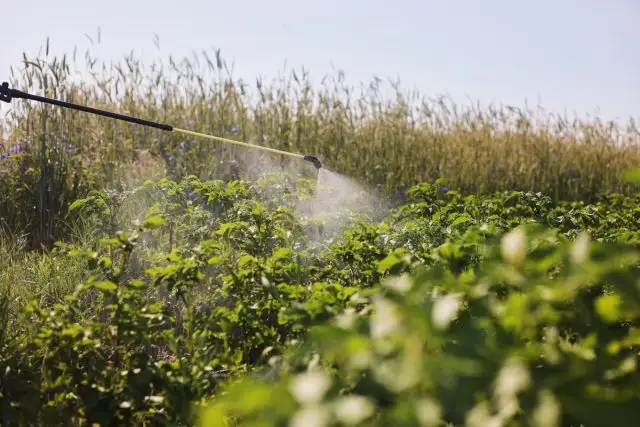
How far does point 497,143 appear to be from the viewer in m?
8.52

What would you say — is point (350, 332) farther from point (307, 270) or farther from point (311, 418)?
point (307, 270)

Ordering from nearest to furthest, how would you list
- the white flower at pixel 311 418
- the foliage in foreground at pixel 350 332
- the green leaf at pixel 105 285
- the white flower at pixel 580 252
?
1. the white flower at pixel 311 418
2. the foliage in foreground at pixel 350 332
3. the white flower at pixel 580 252
4. the green leaf at pixel 105 285

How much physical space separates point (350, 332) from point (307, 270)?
176cm

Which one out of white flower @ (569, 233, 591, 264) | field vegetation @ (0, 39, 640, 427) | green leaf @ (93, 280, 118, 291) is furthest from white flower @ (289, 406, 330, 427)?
green leaf @ (93, 280, 118, 291)

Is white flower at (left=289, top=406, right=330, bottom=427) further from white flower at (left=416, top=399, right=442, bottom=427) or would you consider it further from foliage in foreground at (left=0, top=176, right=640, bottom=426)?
white flower at (left=416, top=399, right=442, bottom=427)

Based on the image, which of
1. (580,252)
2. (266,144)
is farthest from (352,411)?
(266,144)

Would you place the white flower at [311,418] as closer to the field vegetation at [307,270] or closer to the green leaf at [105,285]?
the field vegetation at [307,270]

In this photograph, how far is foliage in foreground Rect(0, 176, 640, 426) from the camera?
1041 mm

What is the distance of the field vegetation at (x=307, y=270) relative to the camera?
111 centimetres

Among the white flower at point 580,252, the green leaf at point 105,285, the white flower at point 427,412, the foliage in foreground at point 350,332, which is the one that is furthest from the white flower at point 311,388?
the green leaf at point 105,285

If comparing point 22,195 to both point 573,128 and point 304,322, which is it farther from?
point 573,128

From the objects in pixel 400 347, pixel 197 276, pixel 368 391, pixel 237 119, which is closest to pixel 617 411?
pixel 400 347

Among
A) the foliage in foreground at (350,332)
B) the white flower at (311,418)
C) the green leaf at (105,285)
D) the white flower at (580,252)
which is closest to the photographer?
the white flower at (311,418)

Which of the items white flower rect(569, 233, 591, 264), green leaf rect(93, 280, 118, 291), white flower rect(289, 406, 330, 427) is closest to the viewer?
white flower rect(289, 406, 330, 427)
